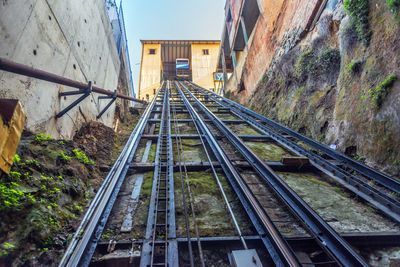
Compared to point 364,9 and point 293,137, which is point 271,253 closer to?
point 293,137

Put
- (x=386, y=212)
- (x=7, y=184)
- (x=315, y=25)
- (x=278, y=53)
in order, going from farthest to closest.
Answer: (x=278, y=53) → (x=315, y=25) → (x=386, y=212) → (x=7, y=184)

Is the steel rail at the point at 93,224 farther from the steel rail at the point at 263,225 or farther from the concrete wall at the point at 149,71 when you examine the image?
the concrete wall at the point at 149,71

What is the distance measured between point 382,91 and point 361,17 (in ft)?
4.94

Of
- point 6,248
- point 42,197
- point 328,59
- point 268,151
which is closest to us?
point 6,248

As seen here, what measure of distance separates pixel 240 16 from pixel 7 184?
11.9m

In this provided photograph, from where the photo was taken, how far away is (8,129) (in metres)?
1.36

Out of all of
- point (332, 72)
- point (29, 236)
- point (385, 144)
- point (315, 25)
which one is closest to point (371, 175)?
point (385, 144)

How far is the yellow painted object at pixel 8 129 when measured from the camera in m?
1.31

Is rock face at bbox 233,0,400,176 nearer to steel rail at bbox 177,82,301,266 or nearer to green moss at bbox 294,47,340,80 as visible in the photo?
green moss at bbox 294,47,340,80

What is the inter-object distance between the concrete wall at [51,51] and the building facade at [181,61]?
18152 mm

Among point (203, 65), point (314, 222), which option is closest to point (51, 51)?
point (314, 222)

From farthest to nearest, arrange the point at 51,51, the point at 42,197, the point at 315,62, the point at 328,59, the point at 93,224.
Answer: the point at 315,62 < the point at 328,59 < the point at 51,51 < the point at 42,197 < the point at 93,224

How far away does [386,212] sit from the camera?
2.02 meters

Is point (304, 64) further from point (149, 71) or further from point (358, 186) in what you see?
point (149, 71)
